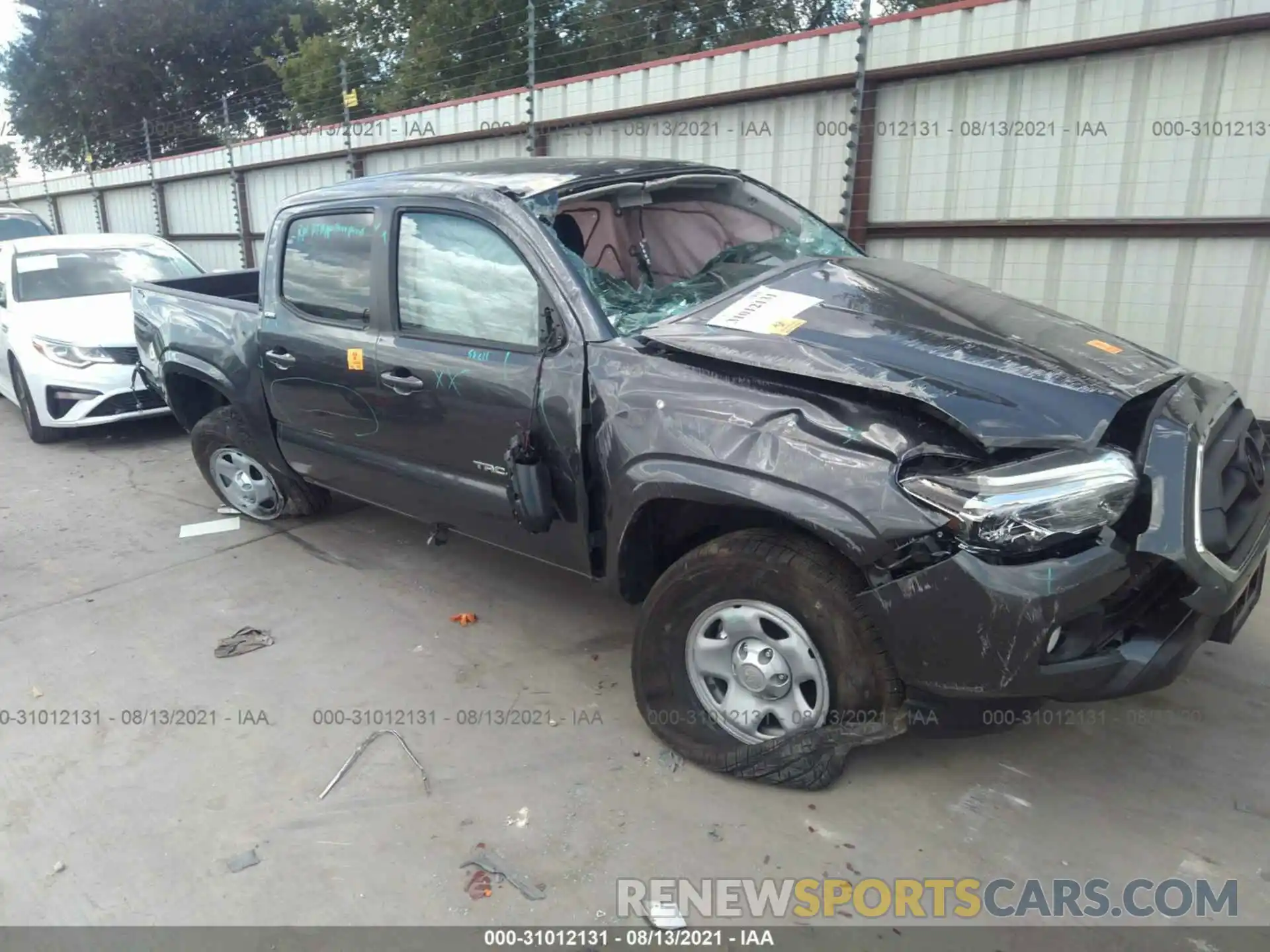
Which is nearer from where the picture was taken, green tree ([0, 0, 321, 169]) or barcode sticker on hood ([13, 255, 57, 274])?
barcode sticker on hood ([13, 255, 57, 274])

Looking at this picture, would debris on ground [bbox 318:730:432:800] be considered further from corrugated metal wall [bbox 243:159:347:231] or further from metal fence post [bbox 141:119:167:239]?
metal fence post [bbox 141:119:167:239]

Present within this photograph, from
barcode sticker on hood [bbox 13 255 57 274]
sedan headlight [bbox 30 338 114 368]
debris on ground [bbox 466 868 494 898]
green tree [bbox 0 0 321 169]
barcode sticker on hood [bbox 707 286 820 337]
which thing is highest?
green tree [bbox 0 0 321 169]

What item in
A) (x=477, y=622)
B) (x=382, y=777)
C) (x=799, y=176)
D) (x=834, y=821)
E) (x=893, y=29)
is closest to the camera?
(x=834, y=821)

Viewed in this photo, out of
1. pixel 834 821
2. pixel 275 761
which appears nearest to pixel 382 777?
pixel 275 761

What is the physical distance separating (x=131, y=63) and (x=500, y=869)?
36.0 m

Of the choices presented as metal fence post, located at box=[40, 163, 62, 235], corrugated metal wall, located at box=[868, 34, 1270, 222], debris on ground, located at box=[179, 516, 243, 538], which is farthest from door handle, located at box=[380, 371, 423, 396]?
metal fence post, located at box=[40, 163, 62, 235]

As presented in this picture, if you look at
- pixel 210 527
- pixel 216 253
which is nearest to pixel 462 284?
pixel 210 527

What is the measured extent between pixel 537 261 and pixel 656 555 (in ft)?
3.72

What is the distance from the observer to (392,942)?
2.32 meters

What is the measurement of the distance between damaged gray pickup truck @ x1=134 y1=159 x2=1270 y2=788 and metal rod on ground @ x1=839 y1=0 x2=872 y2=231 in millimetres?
2844

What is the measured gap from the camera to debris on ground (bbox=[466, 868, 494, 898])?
2447mm

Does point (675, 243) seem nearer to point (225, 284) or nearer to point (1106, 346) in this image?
point (1106, 346)

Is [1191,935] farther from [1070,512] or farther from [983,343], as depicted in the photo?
[983,343]

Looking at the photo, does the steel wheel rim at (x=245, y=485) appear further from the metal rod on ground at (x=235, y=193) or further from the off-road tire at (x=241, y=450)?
the metal rod on ground at (x=235, y=193)
